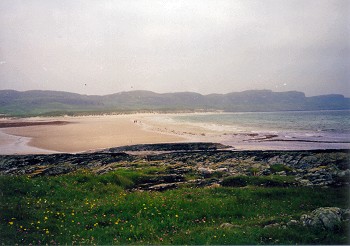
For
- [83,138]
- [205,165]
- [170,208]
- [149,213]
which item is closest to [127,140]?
[83,138]

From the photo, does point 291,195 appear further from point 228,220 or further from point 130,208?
point 130,208

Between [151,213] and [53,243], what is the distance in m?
4.75

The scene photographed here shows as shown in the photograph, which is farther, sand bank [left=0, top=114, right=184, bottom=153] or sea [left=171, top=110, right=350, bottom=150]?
sand bank [left=0, top=114, right=184, bottom=153]

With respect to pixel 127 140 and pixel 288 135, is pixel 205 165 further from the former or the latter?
pixel 288 135

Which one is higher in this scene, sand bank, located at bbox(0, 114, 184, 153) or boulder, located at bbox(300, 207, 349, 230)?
boulder, located at bbox(300, 207, 349, 230)

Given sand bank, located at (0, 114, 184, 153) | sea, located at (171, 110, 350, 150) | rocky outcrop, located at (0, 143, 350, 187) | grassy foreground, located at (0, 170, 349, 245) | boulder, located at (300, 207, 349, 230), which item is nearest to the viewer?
grassy foreground, located at (0, 170, 349, 245)

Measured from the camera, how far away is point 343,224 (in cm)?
1074

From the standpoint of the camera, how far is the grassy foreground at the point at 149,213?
10.6 meters

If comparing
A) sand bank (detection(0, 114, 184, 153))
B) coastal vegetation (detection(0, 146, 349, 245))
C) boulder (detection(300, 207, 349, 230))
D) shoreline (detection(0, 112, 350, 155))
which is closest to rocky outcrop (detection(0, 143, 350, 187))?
coastal vegetation (detection(0, 146, 349, 245))

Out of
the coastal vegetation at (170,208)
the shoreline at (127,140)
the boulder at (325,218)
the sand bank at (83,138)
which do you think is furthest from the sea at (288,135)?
the boulder at (325,218)

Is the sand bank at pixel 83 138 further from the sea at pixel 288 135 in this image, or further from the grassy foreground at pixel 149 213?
the grassy foreground at pixel 149 213

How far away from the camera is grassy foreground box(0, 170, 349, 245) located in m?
10.6

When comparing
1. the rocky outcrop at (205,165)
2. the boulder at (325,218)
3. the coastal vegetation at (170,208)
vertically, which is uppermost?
the boulder at (325,218)

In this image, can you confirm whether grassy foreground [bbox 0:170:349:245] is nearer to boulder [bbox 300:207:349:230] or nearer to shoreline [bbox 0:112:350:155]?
boulder [bbox 300:207:349:230]
